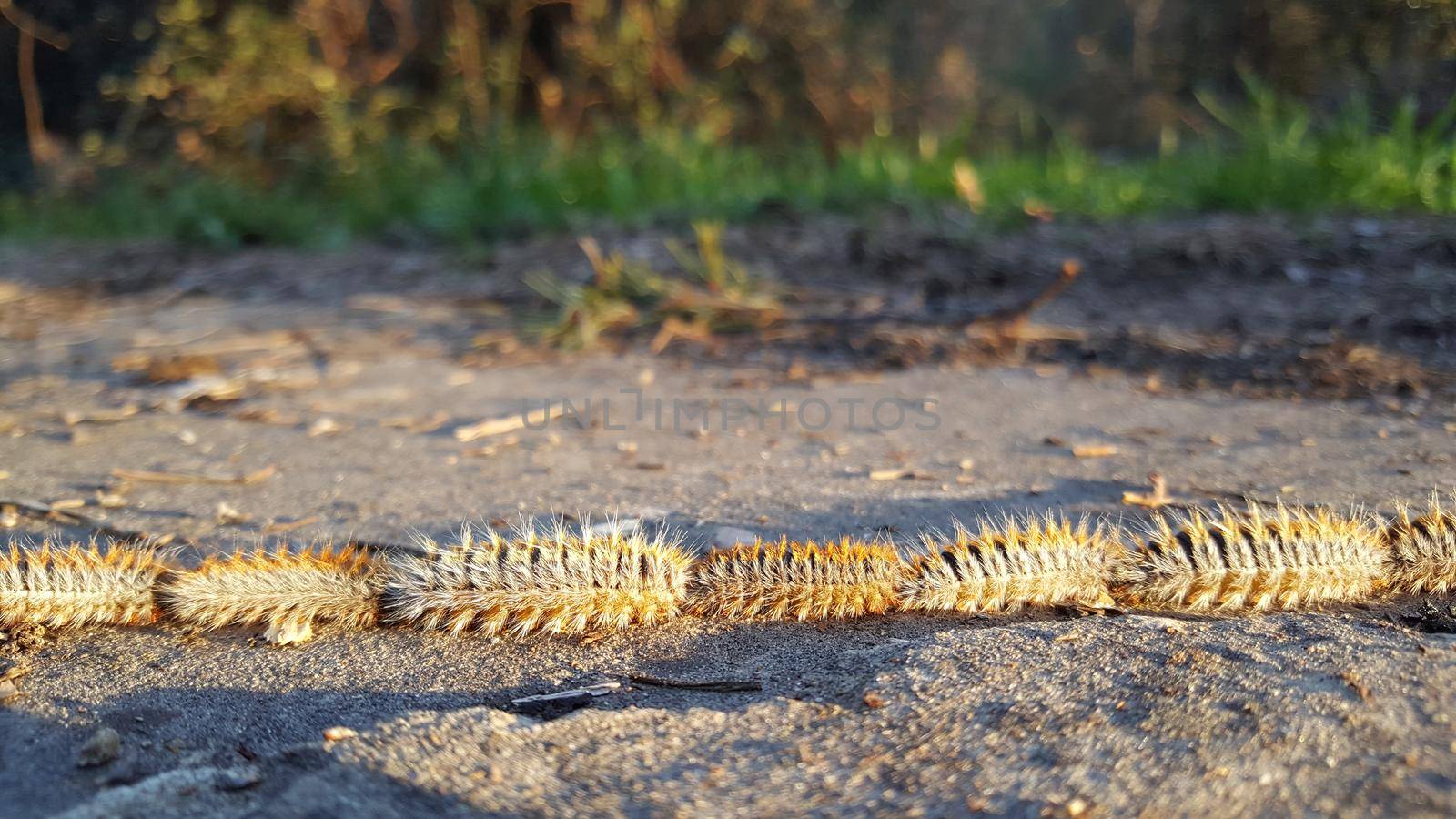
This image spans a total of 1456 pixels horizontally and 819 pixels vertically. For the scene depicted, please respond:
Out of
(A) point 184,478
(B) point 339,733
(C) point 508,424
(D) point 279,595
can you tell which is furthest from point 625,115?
(B) point 339,733

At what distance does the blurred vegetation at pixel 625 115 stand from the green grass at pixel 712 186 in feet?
0.07

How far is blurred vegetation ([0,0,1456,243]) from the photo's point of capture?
601cm

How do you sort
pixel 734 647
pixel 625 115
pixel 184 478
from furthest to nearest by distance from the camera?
pixel 625 115
pixel 184 478
pixel 734 647

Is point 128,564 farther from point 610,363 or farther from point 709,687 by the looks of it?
point 610,363

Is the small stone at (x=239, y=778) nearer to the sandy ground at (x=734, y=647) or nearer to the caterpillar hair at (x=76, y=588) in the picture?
the sandy ground at (x=734, y=647)

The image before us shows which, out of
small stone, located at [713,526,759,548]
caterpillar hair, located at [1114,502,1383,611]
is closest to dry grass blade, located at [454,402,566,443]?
small stone, located at [713,526,759,548]

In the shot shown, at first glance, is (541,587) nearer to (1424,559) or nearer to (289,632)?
(289,632)

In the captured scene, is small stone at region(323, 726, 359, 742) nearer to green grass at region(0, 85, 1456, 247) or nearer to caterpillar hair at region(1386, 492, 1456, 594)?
caterpillar hair at region(1386, 492, 1456, 594)

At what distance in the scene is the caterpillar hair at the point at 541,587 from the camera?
2.18m

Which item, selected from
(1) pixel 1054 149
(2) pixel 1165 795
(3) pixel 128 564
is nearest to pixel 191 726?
(3) pixel 128 564

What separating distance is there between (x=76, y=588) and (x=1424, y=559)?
280 cm

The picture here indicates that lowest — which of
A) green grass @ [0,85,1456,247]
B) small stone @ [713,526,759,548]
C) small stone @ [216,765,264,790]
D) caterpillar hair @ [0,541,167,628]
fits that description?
small stone @ [713,526,759,548]

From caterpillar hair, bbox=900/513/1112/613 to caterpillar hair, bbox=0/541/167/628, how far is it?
5.35 ft

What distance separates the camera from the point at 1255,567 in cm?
215
